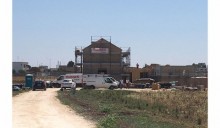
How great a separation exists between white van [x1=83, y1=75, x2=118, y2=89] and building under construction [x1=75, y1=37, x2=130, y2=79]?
17.6 metres

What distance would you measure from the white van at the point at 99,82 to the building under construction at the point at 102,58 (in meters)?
17.6

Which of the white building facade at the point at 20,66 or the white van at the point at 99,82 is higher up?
the white building facade at the point at 20,66

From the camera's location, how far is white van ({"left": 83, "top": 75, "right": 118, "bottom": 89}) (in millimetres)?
62781

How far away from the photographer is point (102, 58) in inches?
3219

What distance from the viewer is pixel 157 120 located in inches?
711

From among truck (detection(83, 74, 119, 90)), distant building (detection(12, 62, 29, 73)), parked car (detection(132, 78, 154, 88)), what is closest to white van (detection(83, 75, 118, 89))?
truck (detection(83, 74, 119, 90))

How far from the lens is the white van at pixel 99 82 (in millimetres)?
62781

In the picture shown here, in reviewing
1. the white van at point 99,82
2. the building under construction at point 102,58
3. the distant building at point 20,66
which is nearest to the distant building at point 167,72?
the building under construction at point 102,58

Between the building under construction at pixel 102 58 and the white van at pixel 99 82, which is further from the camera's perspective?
the building under construction at pixel 102 58

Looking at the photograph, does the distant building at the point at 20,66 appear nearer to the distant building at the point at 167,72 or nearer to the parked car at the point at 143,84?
the distant building at the point at 167,72

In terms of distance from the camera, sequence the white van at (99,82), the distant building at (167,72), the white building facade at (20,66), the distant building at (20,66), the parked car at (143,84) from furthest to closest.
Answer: the white building facade at (20,66), the distant building at (20,66), the distant building at (167,72), the parked car at (143,84), the white van at (99,82)
